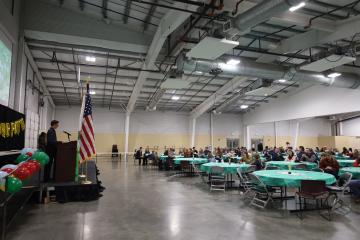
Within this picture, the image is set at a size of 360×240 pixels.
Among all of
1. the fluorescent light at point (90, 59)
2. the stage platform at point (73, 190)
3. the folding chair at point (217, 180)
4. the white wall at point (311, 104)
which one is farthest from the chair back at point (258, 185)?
the white wall at point (311, 104)

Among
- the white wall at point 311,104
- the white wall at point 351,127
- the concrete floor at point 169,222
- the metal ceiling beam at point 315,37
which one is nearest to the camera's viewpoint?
the concrete floor at point 169,222

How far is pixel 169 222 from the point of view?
4.45 meters

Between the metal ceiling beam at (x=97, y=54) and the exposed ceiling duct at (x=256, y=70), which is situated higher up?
the metal ceiling beam at (x=97, y=54)

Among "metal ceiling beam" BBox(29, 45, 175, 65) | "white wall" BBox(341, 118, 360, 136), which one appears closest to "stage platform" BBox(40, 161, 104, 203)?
"metal ceiling beam" BBox(29, 45, 175, 65)

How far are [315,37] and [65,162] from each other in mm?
8834

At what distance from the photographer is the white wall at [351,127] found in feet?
68.9

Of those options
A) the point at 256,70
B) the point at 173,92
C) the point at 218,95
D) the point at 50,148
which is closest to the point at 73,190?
the point at 50,148

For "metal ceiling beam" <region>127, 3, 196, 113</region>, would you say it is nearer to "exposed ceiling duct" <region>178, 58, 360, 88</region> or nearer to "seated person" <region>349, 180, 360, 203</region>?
"exposed ceiling duct" <region>178, 58, 360, 88</region>

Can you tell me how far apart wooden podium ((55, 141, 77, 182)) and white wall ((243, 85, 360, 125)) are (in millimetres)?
13126

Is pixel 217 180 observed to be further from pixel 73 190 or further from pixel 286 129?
pixel 286 129

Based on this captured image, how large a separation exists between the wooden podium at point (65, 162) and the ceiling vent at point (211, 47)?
4.13 meters

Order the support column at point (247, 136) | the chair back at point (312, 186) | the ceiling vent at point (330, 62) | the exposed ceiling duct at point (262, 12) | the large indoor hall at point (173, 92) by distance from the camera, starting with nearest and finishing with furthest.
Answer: the large indoor hall at point (173, 92)
the chair back at point (312, 186)
the exposed ceiling duct at point (262, 12)
the ceiling vent at point (330, 62)
the support column at point (247, 136)

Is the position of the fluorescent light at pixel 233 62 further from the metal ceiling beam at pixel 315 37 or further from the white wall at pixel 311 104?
the white wall at pixel 311 104

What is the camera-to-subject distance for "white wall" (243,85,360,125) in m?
12.5
